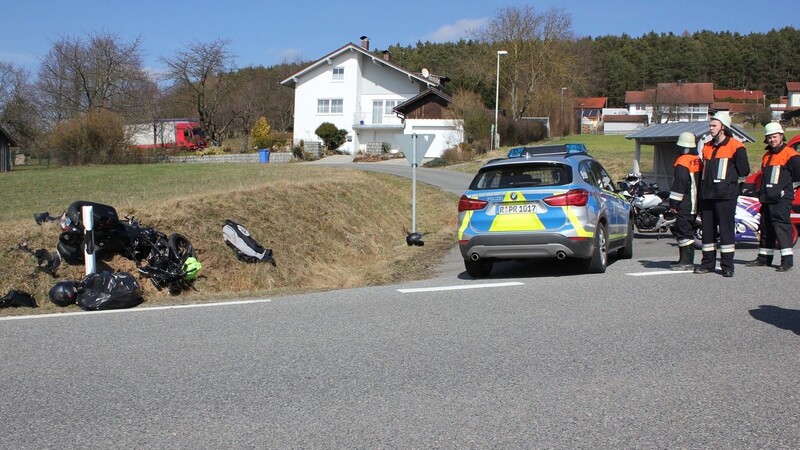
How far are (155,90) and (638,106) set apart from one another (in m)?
78.3

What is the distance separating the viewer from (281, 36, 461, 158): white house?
2437 inches

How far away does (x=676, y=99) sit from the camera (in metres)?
90.4

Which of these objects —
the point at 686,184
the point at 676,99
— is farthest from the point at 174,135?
the point at 686,184

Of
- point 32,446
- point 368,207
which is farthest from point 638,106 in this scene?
point 32,446

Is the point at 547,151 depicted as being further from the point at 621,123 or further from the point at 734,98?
the point at 734,98

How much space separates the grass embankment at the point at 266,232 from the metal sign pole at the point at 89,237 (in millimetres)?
425

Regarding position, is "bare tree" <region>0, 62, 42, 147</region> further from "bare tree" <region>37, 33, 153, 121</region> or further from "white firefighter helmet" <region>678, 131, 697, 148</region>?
"white firefighter helmet" <region>678, 131, 697, 148</region>

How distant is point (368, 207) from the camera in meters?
21.5

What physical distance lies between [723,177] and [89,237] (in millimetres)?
8753

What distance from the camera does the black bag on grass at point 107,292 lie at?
9.22m

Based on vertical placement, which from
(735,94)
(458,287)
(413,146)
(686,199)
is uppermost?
(735,94)

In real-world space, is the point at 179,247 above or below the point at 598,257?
below

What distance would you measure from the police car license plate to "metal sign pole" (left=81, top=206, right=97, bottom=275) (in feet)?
19.1

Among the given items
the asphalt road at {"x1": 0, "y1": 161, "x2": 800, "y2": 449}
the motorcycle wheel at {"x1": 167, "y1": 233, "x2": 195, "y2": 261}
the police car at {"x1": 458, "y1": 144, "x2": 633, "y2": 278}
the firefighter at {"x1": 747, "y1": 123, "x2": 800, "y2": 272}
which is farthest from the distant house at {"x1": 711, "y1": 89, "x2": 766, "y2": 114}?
the asphalt road at {"x1": 0, "y1": 161, "x2": 800, "y2": 449}
